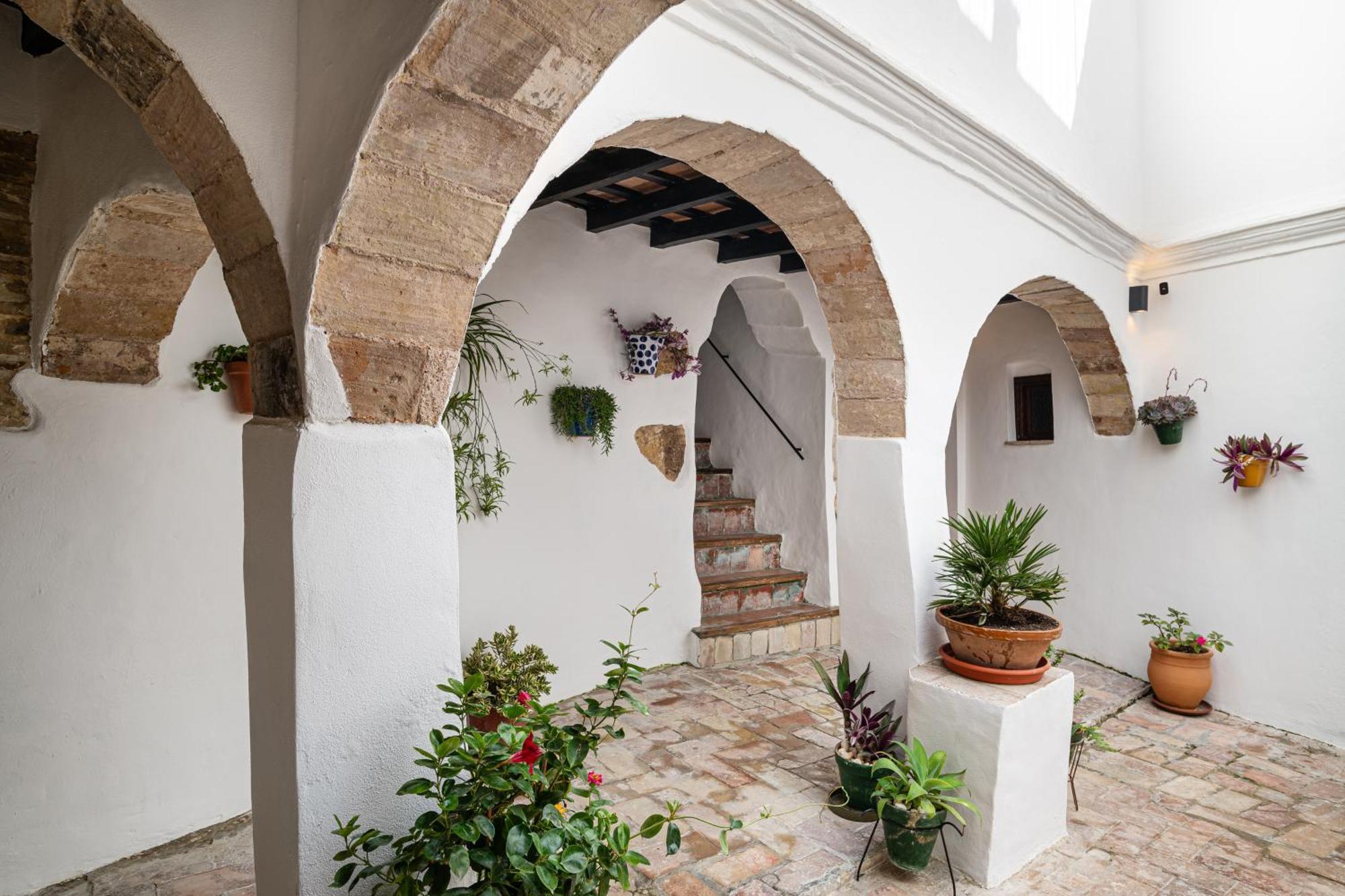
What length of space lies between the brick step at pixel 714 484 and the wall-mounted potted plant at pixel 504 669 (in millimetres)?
2337

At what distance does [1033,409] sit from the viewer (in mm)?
5375

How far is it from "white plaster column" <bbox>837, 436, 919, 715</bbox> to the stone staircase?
1.62m

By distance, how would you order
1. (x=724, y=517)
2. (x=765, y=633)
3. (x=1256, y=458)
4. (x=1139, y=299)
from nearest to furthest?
1. (x=1256, y=458)
2. (x=1139, y=299)
3. (x=765, y=633)
4. (x=724, y=517)

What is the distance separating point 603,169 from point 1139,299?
136 inches

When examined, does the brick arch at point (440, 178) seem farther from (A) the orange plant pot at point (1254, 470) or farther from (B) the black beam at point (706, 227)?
(A) the orange plant pot at point (1254, 470)

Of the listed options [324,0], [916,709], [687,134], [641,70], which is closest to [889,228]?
[687,134]

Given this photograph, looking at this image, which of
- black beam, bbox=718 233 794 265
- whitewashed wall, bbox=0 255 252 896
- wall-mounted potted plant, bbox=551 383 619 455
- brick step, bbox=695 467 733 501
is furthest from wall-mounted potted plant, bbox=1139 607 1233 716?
whitewashed wall, bbox=0 255 252 896

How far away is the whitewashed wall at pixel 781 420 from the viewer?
17.3ft

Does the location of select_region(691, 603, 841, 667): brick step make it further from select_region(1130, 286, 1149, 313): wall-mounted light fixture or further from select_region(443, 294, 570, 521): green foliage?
select_region(1130, 286, 1149, 313): wall-mounted light fixture

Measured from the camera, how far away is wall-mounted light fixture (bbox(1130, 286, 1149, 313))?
4609 mm

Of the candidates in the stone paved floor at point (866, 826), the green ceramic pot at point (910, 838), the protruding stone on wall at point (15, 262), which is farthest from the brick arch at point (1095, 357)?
the protruding stone on wall at point (15, 262)

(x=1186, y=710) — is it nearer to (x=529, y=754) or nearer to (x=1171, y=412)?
(x=1171, y=412)

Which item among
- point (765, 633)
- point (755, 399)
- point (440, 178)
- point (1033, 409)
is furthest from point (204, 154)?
point (1033, 409)

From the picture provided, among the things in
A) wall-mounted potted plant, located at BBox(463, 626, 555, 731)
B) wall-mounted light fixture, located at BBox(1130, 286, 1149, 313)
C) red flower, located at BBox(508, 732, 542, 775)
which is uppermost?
wall-mounted light fixture, located at BBox(1130, 286, 1149, 313)
